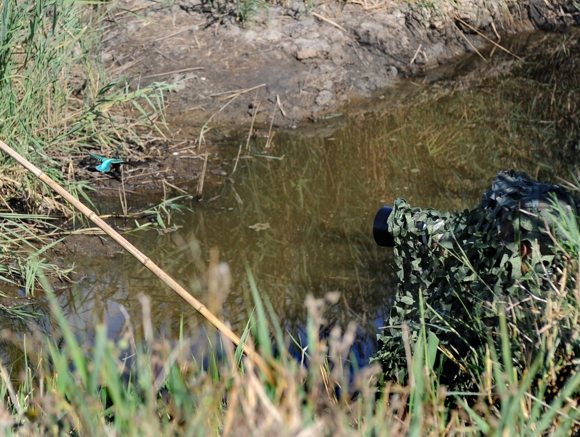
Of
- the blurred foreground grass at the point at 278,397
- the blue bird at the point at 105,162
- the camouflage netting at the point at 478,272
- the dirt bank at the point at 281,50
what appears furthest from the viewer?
the dirt bank at the point at 281,50

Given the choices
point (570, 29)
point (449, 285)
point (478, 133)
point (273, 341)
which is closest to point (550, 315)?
point (449, 285)

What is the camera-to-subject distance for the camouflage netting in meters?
2.06

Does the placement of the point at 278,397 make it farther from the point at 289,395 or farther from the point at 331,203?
the point at 331,203

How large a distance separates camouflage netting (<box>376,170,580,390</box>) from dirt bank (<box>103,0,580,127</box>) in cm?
329

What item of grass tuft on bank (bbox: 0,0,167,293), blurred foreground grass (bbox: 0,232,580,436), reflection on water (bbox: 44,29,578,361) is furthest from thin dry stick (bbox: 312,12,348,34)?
blurred foreground grass (bbox: 0,232,580,436)

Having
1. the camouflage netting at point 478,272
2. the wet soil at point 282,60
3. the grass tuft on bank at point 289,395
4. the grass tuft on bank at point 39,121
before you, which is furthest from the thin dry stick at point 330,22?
the grass tuft on bank at point 289,395

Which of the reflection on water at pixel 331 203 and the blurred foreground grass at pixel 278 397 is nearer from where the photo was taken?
the blurred foreground grass at pixel 278 397

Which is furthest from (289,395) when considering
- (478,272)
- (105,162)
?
(105,162)

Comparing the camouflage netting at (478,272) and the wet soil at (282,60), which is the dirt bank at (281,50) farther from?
the camouflage netting at (478,272)

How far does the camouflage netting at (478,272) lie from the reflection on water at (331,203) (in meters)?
0.54

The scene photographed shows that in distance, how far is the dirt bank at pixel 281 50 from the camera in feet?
19.2

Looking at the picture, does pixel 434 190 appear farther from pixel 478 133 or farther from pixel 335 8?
pixel 335 8

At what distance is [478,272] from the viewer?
2307 millimetres

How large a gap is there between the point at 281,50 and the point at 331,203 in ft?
6.96
